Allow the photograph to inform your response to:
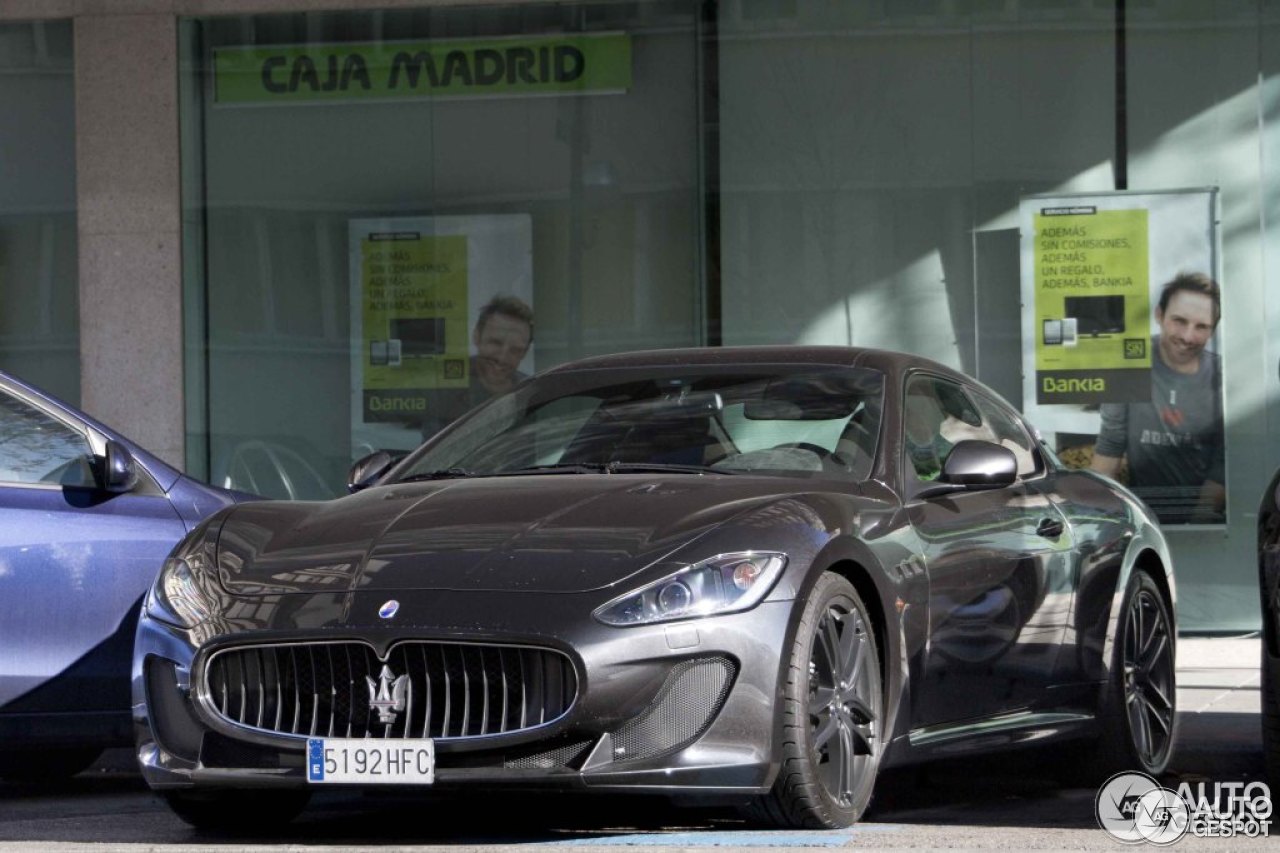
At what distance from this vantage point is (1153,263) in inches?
495

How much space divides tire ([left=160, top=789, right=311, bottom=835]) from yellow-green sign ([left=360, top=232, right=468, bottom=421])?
24.3 ft

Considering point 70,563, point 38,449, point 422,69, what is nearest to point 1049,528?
point 70,563

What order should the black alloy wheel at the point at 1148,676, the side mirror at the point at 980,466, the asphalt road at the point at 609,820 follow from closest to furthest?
1. the asphalt road at the point at 609,820
2. the side mirror at the point at 980,466
3. the black alloy wheel at the point at 1148,676

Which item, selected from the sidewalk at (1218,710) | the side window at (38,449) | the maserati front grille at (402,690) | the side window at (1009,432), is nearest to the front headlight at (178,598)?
the maserati front grille at (402,690)

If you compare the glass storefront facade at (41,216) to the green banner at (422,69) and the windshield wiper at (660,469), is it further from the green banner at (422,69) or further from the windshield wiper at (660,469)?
the windshield wiper at (660,469)

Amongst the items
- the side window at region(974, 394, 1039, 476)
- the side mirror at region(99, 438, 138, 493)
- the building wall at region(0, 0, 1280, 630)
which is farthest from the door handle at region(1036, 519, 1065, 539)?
the building wall at region(0, 0, 1280, 630)

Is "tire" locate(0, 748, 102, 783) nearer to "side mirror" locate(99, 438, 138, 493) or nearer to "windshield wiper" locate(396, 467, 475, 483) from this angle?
"side mirror" locate(99, 438, 138, 493)

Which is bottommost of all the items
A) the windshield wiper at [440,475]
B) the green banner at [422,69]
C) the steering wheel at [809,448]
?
the windshield wiper at [440,475]

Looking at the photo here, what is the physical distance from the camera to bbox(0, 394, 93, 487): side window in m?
6.96

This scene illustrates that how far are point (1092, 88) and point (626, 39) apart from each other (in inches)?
109

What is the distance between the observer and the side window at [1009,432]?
7.16m

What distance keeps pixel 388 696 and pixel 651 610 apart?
0.65 metres

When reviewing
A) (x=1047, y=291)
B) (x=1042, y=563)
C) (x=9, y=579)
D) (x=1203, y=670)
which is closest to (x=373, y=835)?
(x=9, y=579)

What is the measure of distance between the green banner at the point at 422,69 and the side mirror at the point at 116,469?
6.67 m
